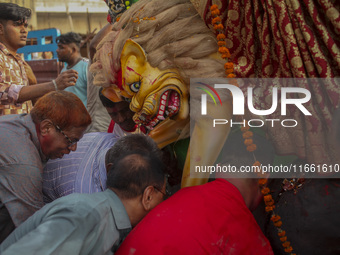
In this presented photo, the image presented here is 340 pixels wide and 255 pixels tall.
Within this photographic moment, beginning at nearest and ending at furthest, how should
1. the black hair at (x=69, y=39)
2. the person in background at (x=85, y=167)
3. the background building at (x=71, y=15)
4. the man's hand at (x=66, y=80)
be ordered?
1. the person in background at (x=85, y=167)
2. the man's hand at (x=66, y=80)
3. the black hair at (x=69, y=39)
4. the background building at (x=71, y=15)

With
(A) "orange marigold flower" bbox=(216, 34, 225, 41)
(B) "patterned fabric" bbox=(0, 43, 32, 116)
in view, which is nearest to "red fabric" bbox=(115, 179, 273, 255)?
(A) "orange marigold flower" bbox=(216, 34, 225, 41)

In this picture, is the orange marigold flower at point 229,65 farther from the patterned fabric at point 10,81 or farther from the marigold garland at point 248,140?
the patterned fabric at point 10,81

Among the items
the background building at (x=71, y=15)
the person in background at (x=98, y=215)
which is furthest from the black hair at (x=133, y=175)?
the background building at (x=71, y=15)

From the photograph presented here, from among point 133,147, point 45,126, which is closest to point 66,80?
point 45,126

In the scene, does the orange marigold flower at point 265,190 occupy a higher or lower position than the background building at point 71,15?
higher

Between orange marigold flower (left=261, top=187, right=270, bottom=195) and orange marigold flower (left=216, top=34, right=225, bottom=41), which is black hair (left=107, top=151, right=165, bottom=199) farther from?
orange marigold flower (left=216, top=34, right=225, bottom=41)

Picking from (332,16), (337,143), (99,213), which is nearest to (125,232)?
(99,213)

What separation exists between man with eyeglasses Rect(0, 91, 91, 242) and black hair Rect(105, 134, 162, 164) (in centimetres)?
21

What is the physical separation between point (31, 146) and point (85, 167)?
28cm

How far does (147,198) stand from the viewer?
1.39m

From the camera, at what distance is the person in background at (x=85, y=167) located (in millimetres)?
1765

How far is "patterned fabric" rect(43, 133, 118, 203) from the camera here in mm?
1803

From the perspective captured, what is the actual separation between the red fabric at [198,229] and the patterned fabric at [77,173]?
0.58 m

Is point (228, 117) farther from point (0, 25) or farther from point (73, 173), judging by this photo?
point (0, 25)
